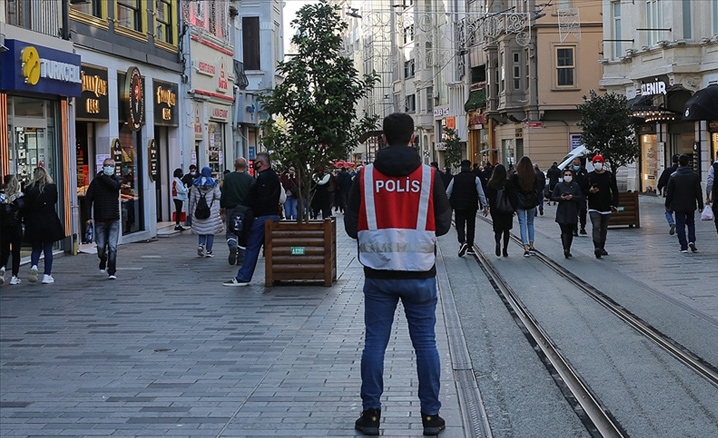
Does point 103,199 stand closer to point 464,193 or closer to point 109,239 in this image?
point 109,239

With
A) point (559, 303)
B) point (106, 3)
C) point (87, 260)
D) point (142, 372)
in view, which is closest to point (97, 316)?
point (142, 372)

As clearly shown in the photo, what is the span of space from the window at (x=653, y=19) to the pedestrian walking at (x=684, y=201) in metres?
21.1

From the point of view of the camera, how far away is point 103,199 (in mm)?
16203

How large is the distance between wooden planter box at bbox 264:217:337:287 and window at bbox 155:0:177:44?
14732mm

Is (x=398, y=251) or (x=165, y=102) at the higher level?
(x=165, y=102)

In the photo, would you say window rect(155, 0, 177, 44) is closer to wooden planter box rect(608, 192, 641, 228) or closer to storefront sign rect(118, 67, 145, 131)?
storefront sign rect(118, 67, 145, 131)

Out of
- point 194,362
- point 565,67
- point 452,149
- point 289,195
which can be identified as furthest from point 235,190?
point 452,149

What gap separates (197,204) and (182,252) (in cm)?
199

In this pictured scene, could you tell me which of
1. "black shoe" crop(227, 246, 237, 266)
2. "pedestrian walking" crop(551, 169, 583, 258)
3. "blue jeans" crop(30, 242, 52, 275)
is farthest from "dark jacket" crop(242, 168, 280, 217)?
"pedestrian walking" crop(551, 169, 583, 258)

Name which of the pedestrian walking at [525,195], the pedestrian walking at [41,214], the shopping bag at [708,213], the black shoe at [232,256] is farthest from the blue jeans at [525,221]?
the pedestrian walking at [41,214]

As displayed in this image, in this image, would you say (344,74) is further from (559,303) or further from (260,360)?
(260,360)

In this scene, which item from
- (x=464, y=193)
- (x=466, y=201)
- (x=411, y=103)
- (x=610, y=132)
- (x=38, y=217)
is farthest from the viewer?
(x=411, y=103)

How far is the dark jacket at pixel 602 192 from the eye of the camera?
61.4 ft

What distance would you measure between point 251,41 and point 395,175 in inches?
1660
